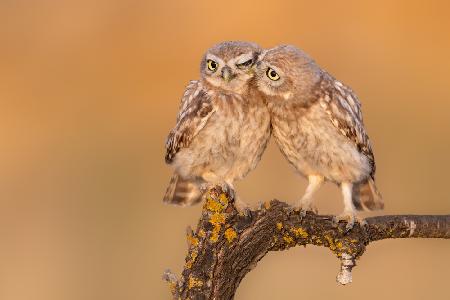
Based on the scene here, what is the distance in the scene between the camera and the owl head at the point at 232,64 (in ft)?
17.9

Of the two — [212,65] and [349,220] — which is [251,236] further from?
[212,65]

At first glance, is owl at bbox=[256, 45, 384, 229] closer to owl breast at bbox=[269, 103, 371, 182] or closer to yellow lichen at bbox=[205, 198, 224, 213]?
owl breast at bbox=[269, 103, 371, 182]

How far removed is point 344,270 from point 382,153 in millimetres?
5589

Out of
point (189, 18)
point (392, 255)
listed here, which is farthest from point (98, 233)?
point (189, 18)

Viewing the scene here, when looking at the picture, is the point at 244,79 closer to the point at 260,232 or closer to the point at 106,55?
the point at 260,232

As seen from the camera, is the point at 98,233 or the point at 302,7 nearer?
the point at 98,233

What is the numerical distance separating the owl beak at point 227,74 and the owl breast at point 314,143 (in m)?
0.23

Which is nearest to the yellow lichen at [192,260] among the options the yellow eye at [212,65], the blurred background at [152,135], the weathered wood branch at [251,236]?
the weathered wood branch at [251,236]

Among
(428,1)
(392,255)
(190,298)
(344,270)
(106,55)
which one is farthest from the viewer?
(428,1)

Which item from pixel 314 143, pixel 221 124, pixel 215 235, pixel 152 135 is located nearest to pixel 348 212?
pixel 314 143

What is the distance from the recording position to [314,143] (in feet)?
18.7

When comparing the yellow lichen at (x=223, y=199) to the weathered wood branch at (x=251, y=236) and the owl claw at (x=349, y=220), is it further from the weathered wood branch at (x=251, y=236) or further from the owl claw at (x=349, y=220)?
the owl claw at (x=349, y=220)

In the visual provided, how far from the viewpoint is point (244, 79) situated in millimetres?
5617

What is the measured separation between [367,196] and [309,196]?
0.59m
